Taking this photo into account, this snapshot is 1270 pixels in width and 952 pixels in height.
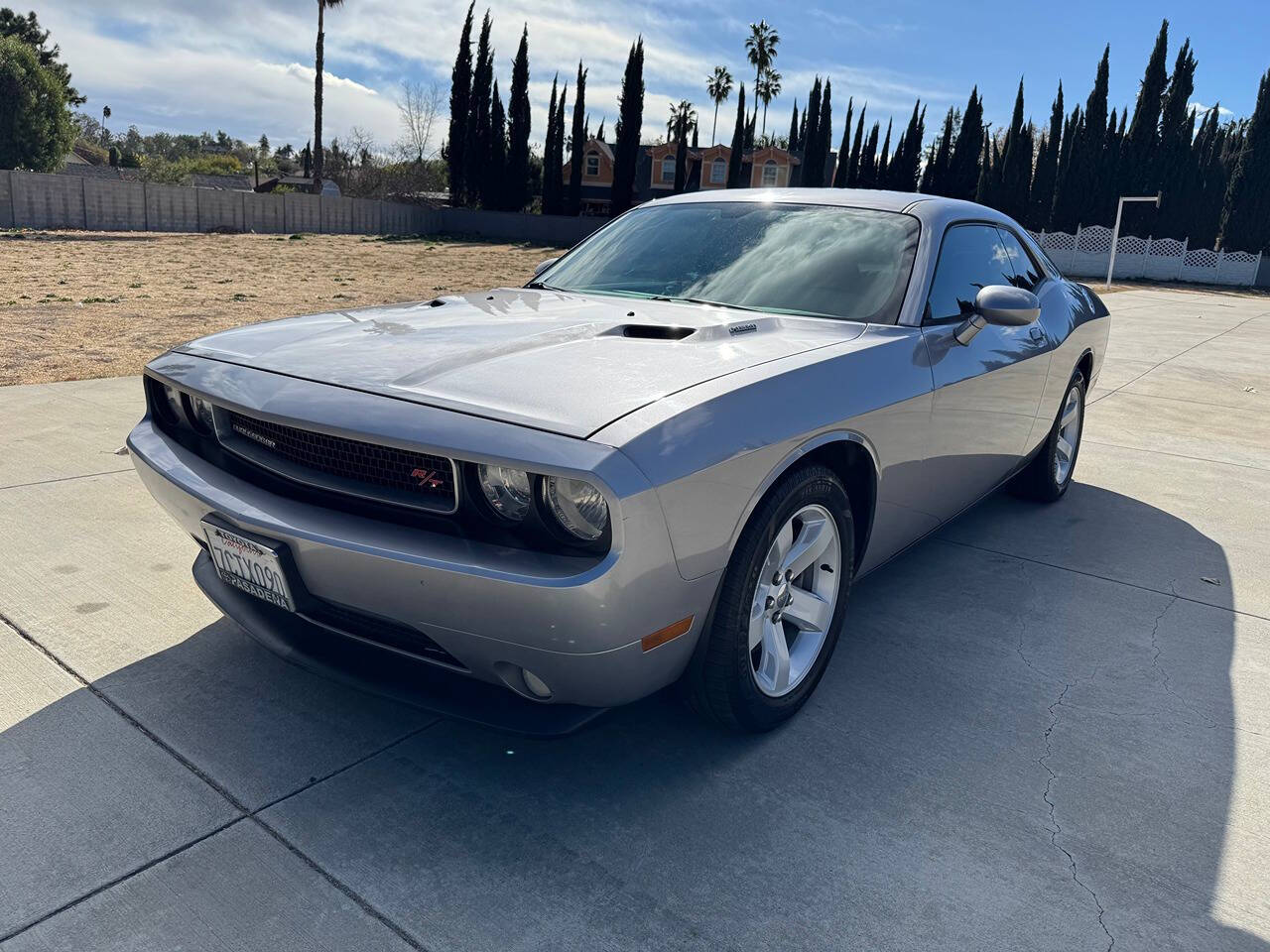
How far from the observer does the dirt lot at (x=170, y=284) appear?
916cm

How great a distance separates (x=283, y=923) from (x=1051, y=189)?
154 feet

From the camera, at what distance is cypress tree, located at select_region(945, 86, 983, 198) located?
4691 centimetres

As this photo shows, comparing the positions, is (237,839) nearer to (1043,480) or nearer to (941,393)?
(941,393)

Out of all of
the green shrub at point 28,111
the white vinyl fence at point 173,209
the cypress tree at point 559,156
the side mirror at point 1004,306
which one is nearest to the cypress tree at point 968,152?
the cypress tree at point 559,156

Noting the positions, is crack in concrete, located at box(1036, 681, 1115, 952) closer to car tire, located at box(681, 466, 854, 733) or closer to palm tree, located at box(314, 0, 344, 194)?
car tire, located at box(681, 466, 854, 733)

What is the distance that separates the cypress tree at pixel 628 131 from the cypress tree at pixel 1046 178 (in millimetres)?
18041

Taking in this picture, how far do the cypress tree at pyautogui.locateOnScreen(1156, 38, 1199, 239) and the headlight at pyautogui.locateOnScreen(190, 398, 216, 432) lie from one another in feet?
144

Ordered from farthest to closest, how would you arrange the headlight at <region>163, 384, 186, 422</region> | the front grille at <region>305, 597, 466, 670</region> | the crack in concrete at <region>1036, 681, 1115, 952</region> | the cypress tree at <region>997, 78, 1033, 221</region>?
1. the cypress tree at <region>997, 78, 1033, 221</region>
2. the headlight at <region>163, 384, 186, 422</region>
3. the front grille at <region>305, 597, 466, 670</region>
4. the crack in concrete at <region>1036, 681, 1115, 952</region>

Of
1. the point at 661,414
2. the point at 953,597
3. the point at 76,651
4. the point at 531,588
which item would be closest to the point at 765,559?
the point at 661,414

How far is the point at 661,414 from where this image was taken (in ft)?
6.82

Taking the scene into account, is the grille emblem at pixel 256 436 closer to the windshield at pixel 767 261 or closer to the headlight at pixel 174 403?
the headlight at pixel 174 403

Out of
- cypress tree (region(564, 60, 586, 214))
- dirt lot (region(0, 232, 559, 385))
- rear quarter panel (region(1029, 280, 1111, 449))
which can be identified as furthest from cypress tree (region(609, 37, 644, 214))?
rear quarter panel (region(1029, 280, 1111, 449))

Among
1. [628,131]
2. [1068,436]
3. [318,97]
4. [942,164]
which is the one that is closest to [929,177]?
[942,164]

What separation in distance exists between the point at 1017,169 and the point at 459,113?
26.2 m
